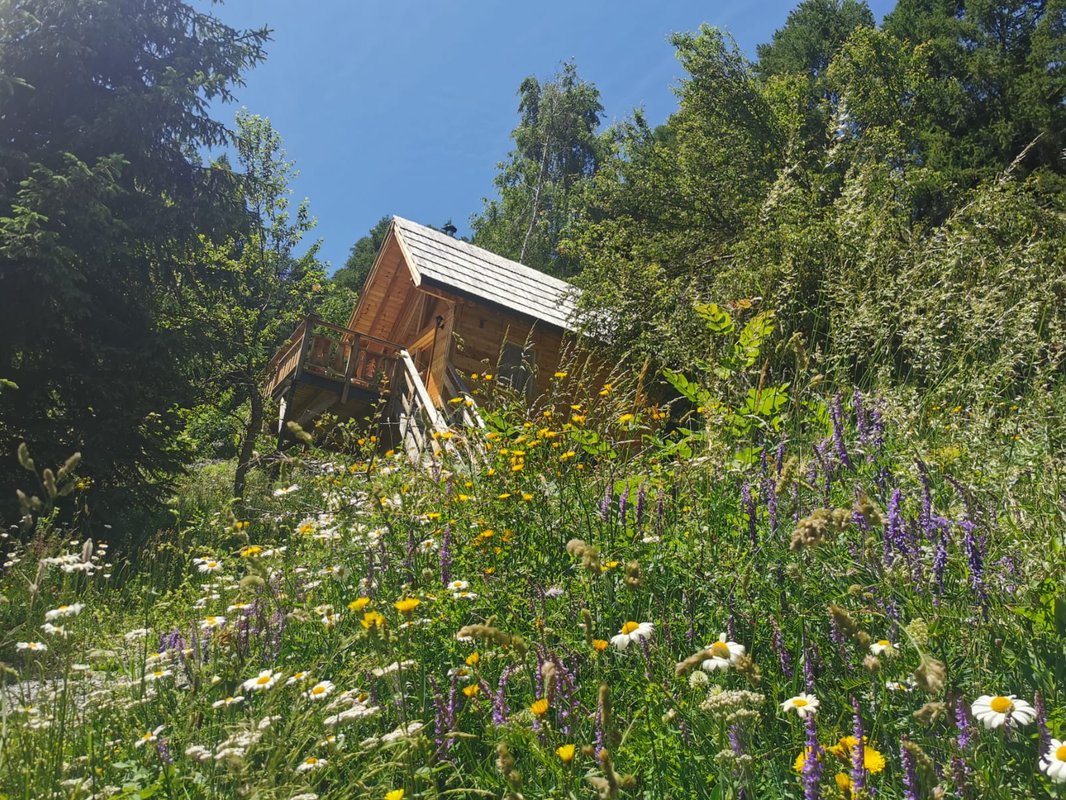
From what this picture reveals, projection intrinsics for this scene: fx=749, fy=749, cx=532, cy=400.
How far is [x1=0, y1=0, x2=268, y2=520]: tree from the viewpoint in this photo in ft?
31.4

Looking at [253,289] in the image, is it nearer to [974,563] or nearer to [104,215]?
[104,215]

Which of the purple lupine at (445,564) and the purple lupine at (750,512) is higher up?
the purple lupine at (750,512)

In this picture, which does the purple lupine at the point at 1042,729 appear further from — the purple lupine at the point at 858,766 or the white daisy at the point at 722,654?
the white daisy at the point at 722,654

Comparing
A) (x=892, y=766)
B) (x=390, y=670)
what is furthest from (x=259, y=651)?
(x=892, y=766)

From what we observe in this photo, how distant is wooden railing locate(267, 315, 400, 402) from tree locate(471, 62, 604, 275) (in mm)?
16740

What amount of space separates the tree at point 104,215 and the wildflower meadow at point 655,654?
7.39 metres

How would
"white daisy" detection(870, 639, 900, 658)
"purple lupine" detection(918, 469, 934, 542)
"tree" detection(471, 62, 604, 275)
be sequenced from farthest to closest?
"tree" detection(471, 62, 604, 275), "purple lupine" detection(918, 469, 934, 542), "white daisy" detection(870, 639, 900, 658)

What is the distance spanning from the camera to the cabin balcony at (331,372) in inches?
576

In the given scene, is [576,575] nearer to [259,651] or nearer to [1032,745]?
[259,651]

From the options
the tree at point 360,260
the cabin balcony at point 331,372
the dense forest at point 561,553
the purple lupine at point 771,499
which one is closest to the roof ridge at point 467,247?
the cabin balcony at point 331,372

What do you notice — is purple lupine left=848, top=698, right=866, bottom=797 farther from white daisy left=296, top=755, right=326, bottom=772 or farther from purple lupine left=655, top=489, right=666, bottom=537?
purple lupine left=655, top=489, right=666, bottom=537

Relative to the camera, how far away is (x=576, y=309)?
14844mm

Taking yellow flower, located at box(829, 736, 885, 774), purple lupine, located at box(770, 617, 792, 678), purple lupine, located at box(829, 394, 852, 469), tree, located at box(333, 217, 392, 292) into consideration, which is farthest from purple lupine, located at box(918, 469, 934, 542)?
tree, located at box(333, 217, 392, 292)

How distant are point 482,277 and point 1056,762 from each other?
13.7 metres
